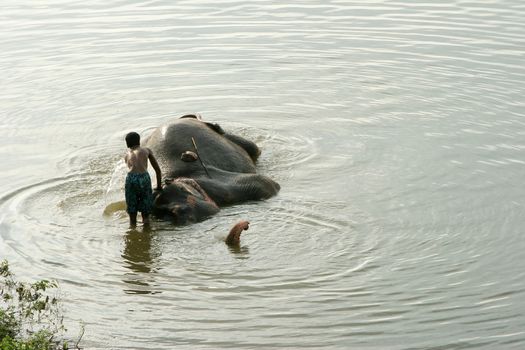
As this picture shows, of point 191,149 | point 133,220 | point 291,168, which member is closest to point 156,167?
point 133,220

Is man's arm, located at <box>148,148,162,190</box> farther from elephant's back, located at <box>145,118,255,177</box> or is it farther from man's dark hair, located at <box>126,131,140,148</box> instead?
elephant's back, located at <box>145,118,255,177</box>

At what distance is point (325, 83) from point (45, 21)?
7.38 metres

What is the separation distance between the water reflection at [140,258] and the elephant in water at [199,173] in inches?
15.1

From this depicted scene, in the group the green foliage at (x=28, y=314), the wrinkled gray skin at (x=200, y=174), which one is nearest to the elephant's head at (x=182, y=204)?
the wrinkled gray skin at (x=200, y=174)

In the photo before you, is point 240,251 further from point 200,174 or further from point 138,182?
point 200,174

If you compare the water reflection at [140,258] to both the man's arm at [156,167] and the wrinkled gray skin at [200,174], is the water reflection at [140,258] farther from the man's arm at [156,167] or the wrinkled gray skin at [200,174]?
the man's arm at [156,167]

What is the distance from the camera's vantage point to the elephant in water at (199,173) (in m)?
11.1

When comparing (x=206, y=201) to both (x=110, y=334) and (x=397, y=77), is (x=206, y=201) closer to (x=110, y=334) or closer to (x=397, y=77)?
(x=110, y=334)

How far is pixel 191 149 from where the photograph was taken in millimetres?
11977

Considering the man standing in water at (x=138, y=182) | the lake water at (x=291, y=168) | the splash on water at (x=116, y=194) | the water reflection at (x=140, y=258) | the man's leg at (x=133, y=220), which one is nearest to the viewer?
the lake water at (x=291, y=168)

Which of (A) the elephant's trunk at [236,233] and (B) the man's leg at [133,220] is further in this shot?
(B) the man's leg at [133,220]

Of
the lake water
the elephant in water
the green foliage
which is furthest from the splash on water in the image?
the green foliage

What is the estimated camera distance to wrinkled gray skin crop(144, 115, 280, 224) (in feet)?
36.4

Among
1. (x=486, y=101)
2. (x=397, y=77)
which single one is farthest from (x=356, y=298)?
(x=397, y=77)
